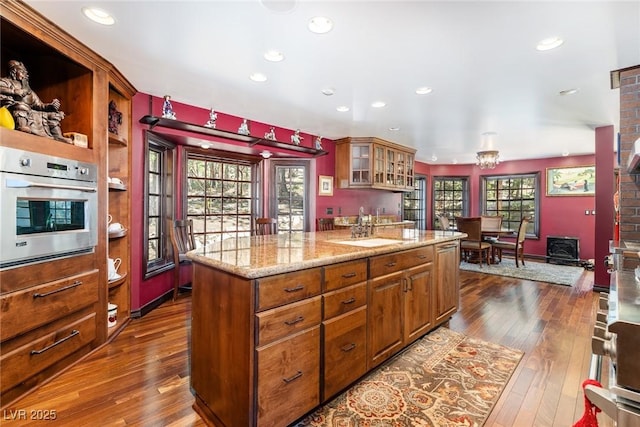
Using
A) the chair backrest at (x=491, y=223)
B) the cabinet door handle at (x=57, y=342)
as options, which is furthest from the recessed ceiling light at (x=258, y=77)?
the chair backrest at (x=491, y=223)

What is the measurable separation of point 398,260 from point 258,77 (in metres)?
2.11

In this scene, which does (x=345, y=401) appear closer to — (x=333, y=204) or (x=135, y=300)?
(x=135, y=300)

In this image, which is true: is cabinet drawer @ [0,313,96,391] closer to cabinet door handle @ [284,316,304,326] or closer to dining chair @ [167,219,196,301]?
dining chair @ [167,219,196,301]

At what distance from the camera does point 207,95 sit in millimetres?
3289

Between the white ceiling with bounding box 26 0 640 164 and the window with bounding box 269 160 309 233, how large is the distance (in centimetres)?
103

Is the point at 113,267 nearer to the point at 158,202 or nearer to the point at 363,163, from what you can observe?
the point at 158,202

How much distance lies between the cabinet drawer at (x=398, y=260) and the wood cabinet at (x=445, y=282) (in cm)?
23

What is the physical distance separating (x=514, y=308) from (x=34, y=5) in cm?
509

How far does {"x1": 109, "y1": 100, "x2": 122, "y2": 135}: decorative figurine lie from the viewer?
111 inches

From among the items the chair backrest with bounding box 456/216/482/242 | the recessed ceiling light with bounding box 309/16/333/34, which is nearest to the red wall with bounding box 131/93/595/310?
the chair backrest with bounding box 456/216/482/242

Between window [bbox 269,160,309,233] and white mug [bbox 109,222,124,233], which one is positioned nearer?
white mug [bbox 109,222,124,233]

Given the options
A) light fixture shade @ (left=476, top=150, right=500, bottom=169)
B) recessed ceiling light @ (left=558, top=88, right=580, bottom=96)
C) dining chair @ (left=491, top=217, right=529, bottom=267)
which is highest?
recessed ceiling light @ (left=558, top=88, right=580, bottom=96)

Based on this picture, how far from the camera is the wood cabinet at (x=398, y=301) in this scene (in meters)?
2.02

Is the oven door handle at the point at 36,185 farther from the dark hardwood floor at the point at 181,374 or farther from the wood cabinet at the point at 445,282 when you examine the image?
the wood cabinet at the point at 445,282
